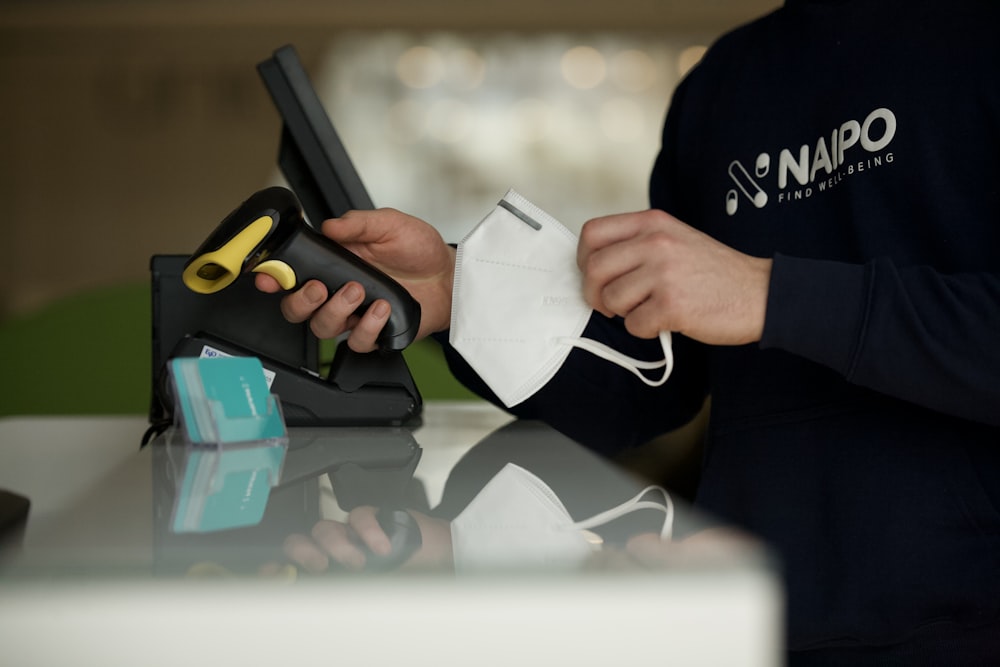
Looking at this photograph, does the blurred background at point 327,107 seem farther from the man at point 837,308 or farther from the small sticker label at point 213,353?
the small sticker label at point 213,353

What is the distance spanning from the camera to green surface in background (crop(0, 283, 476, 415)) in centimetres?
208

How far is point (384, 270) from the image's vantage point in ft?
3.12

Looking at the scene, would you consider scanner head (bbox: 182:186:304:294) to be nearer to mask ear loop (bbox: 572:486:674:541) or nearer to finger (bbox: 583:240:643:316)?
finger (bbox: 583:240:643:316)

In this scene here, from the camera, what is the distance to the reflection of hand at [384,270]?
32.8 inches

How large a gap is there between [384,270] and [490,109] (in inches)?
162

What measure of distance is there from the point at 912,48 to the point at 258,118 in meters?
4.64

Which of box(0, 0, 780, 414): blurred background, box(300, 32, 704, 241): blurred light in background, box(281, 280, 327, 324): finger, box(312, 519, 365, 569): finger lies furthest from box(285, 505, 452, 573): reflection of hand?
box(300, 32, 704, 241): blurred light in background

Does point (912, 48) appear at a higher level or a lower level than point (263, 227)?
higher

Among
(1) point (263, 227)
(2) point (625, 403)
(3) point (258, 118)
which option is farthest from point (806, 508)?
(3) point (258, 118)

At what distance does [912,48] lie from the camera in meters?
0.92

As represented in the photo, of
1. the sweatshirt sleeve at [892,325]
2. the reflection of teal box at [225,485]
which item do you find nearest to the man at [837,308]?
the sweatshirt sleeve at [892,325]

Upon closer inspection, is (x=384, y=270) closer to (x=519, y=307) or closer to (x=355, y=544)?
(x=519, y=307)

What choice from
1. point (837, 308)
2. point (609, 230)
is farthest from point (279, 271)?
point (837, 308)

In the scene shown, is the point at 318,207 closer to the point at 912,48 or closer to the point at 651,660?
the point at 912,48
